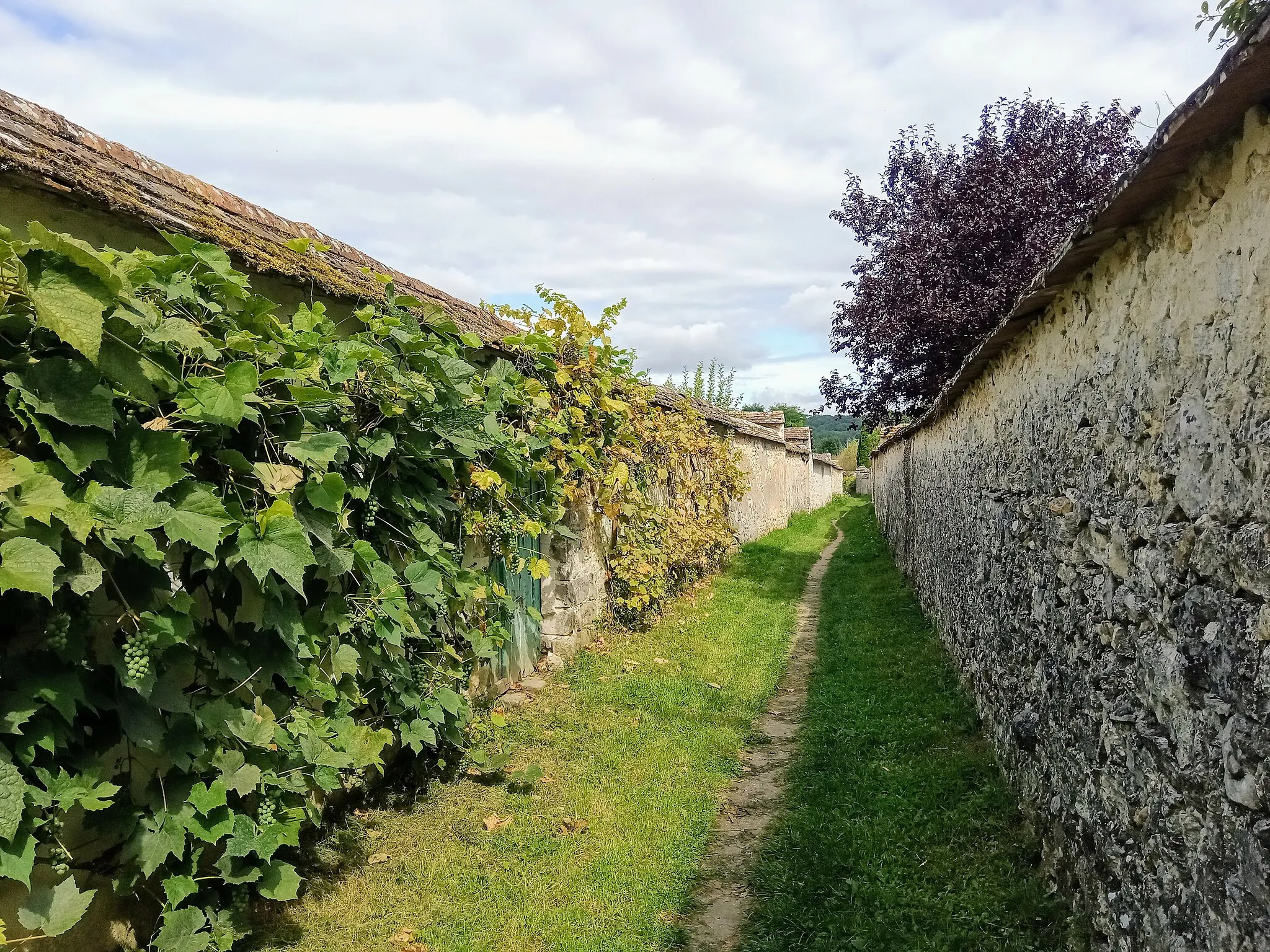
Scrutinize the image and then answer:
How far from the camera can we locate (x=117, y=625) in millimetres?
2514

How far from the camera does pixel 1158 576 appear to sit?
8.18 feet

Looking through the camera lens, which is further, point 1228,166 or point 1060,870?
point 1060,870

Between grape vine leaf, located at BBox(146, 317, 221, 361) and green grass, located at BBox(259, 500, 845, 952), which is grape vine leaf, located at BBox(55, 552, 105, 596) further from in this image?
green grass, located at BBox(259, 500, 845, 952)

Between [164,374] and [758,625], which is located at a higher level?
[164,374]

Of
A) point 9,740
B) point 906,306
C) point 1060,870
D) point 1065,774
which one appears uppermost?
point 906,306

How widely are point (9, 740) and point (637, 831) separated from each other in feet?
9.72

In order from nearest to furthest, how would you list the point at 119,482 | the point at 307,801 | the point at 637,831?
the point at 119,482, the point at 307,801, the point at 637,831

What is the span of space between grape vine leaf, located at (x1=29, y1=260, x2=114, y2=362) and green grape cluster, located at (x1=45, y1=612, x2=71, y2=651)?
75 centimetres

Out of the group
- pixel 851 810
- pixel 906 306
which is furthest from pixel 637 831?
pixel 906 306

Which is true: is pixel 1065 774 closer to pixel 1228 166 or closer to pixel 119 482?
pixel 1228 166

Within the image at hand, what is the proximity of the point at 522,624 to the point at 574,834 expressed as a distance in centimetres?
255

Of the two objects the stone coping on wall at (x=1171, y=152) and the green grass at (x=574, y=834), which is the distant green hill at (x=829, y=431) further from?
the stone coping on wall at (x=1171, y=152)

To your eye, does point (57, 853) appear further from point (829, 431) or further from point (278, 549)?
point (829, 431)

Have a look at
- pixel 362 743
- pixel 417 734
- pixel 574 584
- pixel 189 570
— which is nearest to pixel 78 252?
pixel 189 570
